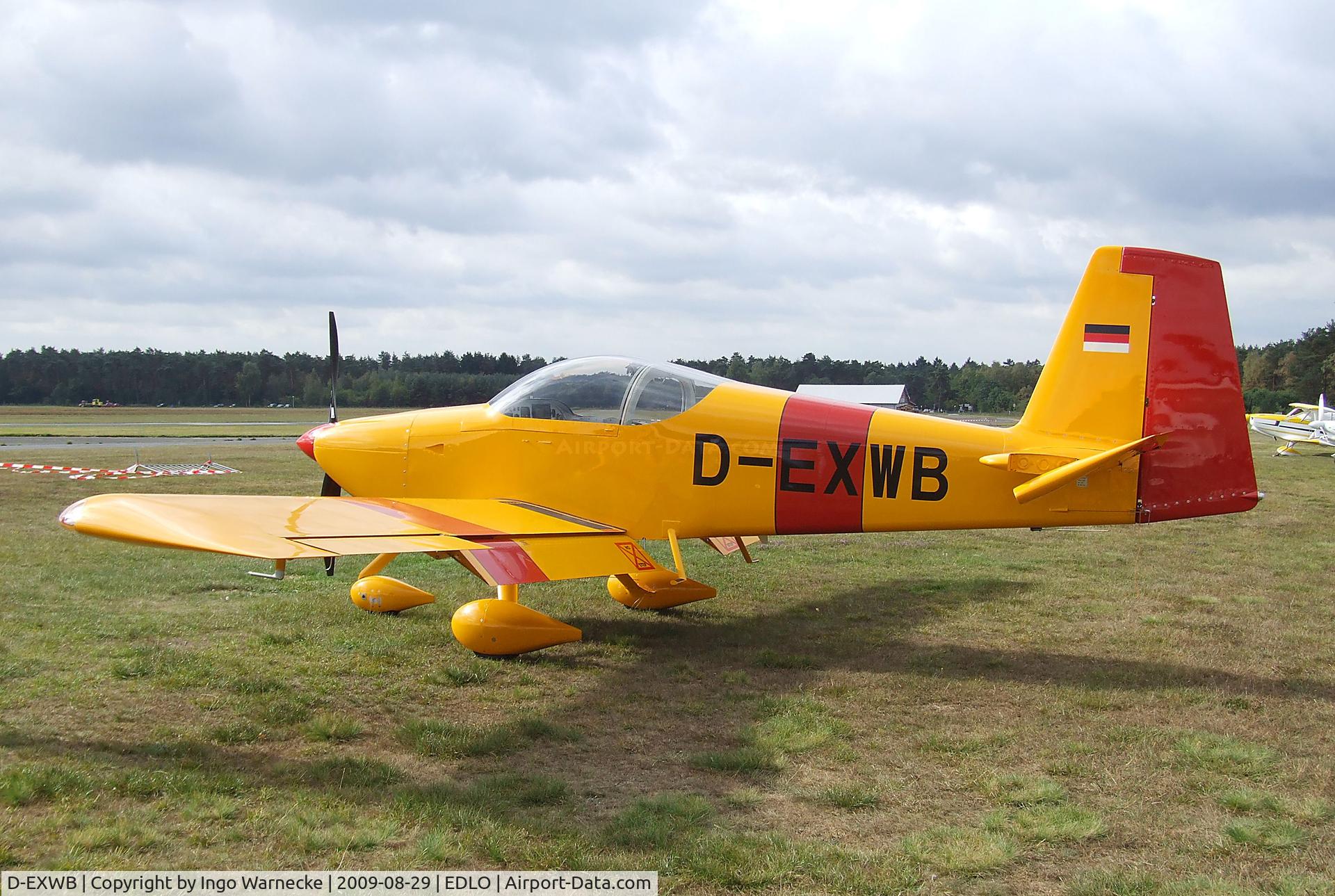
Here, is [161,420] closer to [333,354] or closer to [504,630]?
[333,354]

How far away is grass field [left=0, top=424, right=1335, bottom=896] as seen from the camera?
3.50 meters

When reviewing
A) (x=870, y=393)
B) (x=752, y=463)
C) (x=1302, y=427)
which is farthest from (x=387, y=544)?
(x=870, y=393)

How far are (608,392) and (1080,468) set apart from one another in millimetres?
3455

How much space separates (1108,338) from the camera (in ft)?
20.9

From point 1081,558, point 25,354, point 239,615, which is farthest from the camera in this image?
point 25,354

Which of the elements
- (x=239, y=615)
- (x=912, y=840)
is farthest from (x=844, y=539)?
(x=912, y=840)

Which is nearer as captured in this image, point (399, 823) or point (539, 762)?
point (399, 823)

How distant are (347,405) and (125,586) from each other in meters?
46.1

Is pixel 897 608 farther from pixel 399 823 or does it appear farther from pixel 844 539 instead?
pixel 399 823

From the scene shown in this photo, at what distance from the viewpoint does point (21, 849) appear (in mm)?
3346

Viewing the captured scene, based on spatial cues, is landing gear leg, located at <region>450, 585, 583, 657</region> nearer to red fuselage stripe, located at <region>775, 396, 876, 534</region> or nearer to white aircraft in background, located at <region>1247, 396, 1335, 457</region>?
red fuselage stripe, located at <region>775, 396, 876, 534</region>
